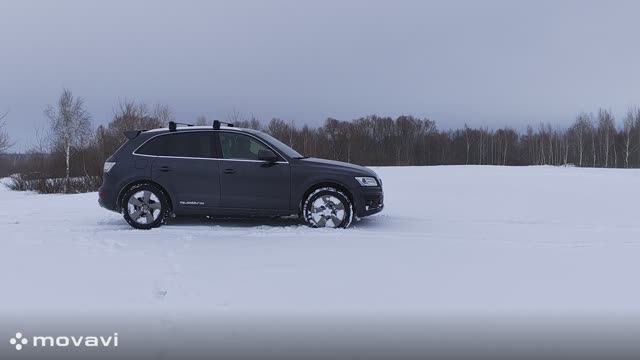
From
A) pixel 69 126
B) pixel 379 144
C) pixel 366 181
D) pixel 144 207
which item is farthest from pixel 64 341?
pixel 379 144

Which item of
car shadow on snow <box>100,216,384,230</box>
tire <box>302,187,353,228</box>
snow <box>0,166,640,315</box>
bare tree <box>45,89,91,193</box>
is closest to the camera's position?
snow <box>0,166,640,315</box>

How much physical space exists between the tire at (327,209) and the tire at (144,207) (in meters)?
2.31

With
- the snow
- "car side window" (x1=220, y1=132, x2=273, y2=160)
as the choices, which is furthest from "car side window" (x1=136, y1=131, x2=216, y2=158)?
the snow

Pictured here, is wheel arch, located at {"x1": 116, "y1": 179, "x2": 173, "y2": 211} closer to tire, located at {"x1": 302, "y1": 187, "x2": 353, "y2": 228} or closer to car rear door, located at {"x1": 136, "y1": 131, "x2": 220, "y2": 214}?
car rear door, located at {"x1": 136, "y1": 131, "x2": 220, "y2": 214}

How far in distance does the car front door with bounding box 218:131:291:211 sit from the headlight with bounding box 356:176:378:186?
45.0 inches

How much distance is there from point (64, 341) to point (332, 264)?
2.76 metres

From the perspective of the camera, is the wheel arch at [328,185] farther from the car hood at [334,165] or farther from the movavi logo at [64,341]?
the movavi logo at [64,341]

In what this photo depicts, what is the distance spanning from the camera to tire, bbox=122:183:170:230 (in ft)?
24.7

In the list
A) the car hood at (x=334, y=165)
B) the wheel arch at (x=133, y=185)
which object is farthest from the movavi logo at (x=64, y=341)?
the car hood at (x=334, y=165)

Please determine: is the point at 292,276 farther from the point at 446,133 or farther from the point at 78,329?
the point at 446,133

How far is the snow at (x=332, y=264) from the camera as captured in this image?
421 centimetres

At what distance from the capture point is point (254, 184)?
Result: 7520 mm

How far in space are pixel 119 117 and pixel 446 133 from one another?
7240 centimetres

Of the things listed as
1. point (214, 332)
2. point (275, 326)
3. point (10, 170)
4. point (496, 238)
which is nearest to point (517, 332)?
point (275, 326)
